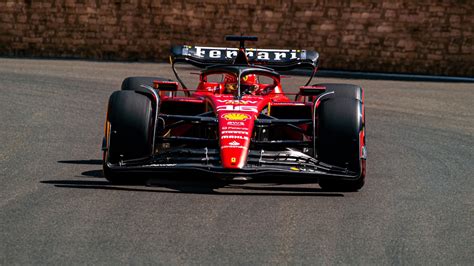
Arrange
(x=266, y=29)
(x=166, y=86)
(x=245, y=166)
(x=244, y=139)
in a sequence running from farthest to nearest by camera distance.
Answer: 1. (x=266, y=29)
2. (x=166, y=86)
3. (x=244, y=139)
4. (x=245, y=166)

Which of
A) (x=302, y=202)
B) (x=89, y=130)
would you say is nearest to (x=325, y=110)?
(x=302, y=202)

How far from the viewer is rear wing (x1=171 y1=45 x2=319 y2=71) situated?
12664 millimetres

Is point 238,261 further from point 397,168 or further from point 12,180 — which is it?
point 397,168

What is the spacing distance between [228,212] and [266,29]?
2168cm

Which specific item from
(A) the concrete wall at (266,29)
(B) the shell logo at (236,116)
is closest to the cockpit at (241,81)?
(B) the shell logo at (236,116)

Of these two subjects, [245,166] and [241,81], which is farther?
[241,81]

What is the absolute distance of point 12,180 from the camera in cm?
1020

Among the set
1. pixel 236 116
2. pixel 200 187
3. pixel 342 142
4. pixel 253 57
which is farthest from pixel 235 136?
pixel 253 57

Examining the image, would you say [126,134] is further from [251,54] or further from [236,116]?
[251,54]

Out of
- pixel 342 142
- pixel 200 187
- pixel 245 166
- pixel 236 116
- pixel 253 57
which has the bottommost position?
pixel 200 187

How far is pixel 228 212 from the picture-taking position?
8.70 m

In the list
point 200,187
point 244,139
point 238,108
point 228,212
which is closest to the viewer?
point 228,212

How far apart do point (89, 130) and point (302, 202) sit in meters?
6.04

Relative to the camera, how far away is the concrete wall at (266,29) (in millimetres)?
28047
